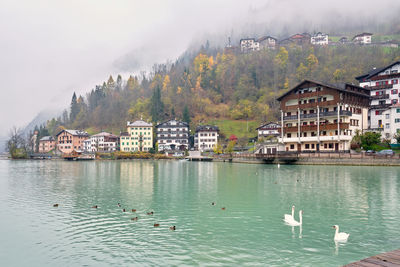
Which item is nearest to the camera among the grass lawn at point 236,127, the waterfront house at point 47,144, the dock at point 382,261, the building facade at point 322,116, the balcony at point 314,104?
the dock at point 382,261

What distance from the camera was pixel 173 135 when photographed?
13388 cm

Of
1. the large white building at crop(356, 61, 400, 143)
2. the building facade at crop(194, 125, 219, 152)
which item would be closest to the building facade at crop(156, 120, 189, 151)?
the building facade at crop(194, 125, 219, 152)

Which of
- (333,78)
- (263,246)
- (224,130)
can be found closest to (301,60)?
(333,78)

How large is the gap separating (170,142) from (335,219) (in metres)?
117

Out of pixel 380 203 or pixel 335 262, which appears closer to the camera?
pixel 335 262

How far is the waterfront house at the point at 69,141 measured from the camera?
153875mm

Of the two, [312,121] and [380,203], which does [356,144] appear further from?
[380,203]

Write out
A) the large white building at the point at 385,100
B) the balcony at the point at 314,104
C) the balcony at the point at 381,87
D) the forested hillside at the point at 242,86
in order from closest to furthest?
the balcony at the point at 314,104
the large white building at the point at 385,100
the balcony at the point at 381,87
the forested hillside at the point at 242,86

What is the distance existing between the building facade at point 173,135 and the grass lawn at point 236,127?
16.3m

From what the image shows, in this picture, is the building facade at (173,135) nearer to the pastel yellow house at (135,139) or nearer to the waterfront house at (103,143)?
the pastel yellow house at (135,139)

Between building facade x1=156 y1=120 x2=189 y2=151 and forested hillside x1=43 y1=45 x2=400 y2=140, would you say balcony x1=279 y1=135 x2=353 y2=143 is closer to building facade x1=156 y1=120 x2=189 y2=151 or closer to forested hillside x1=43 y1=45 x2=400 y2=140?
forested hillside x1=43 y1=45 x2=400 y2=140

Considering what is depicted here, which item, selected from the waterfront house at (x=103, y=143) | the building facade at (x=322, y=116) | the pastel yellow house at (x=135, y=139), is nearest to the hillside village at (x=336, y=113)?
the building facade at (x=322, y=116)

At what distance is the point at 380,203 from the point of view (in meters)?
23.2

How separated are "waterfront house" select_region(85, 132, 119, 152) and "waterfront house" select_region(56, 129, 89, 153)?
11077 mm
